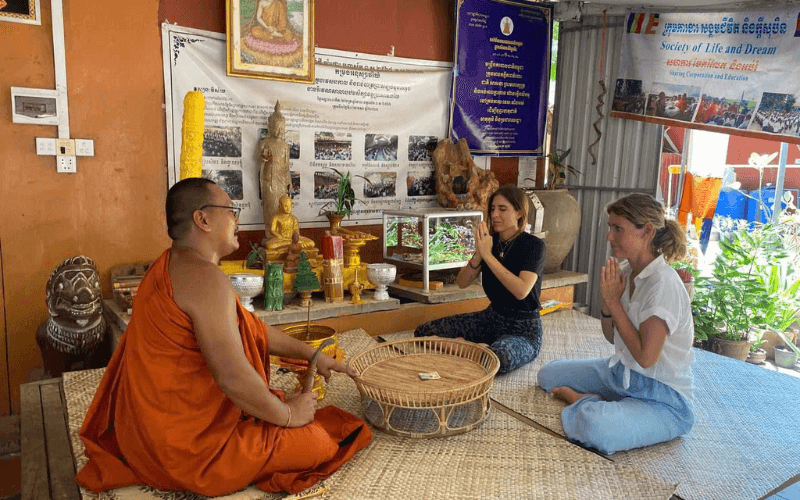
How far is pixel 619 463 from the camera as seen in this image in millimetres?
2566

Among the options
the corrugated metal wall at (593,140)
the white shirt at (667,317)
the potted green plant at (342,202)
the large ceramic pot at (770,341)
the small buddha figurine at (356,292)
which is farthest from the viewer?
the corrugated metal wall at (593,140)

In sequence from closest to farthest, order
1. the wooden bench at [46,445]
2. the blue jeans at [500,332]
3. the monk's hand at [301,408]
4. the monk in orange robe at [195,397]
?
the monk in orange robe at [195,397], the monk's hand at [301,408], the wooden bench at [46,445], the blue jeans at [500,332]

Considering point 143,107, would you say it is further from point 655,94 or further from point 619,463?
point 655,94

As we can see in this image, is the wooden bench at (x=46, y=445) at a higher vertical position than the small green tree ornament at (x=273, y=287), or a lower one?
lower

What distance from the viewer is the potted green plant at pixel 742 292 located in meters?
5.07

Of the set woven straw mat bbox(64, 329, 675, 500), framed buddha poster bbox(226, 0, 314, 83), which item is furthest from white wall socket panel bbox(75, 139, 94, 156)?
woven straw mat bbox(64, 329, 675, 500)

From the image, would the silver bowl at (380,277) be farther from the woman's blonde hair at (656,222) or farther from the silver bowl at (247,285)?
the woman's blonde hair at (656,222)

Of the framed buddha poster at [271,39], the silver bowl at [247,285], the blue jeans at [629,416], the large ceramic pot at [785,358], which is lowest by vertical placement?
the large ceramic pot at [785,358]

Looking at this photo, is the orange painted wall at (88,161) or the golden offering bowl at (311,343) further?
the orange painted wall at (88,161)

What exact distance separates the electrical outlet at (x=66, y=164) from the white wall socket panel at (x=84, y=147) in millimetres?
59

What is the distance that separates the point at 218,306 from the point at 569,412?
5.92 feet

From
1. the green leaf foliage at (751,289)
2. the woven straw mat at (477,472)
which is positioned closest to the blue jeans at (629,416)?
the woven straw mat at (477,472)

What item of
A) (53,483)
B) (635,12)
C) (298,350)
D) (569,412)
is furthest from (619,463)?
(635,12)

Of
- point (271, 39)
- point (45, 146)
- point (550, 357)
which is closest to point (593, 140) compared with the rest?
point (550, 357)
